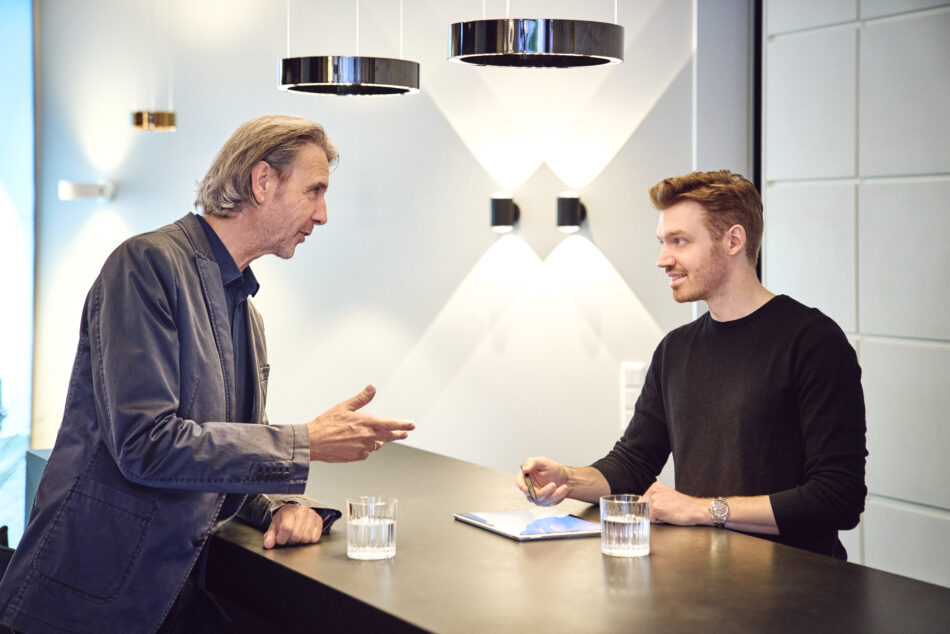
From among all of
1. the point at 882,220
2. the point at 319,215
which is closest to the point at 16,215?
the point at 319,215

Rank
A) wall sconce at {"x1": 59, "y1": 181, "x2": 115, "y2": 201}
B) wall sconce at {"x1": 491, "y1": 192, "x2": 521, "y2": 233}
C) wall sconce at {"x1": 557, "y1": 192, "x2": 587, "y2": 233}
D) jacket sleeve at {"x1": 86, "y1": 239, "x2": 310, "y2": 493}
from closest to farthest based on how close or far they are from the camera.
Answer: jacket sleeve at {"x1": 86, "y1": 239, "x2": 310, "y2": 493}, wall sconce at {"x1": 557, "y1": 192, "x2": 587, "y2": 233}, wall sconce at {"x1": 491, "y1": 192, "x2": 521, "y2": 233}, wall sconce at {"x1": 59, "y1": 181, "x2": 115, "y2": 201}

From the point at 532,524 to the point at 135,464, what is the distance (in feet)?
2.59

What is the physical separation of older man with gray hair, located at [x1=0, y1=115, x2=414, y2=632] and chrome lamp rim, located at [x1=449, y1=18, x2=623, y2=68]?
0.90 m

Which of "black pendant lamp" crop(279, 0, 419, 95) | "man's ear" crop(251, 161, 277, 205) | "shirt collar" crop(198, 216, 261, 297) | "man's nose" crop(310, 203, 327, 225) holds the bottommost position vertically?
"shirt collar" crop(198, 216, 261, 297)

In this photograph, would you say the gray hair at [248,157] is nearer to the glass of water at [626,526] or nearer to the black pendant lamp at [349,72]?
the glass of water at [626,526]

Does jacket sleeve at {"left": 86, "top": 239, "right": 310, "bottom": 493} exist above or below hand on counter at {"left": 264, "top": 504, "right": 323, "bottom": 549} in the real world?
above

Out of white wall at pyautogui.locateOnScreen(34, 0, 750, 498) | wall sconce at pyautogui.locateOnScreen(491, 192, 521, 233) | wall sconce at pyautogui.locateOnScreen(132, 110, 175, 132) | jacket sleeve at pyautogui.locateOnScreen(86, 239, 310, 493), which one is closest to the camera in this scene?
jacket sleeve at pyautogui.locateOnScreen(86, 239, 310, 493)

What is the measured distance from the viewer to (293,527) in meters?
2.10

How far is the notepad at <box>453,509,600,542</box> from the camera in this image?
2.12 meters

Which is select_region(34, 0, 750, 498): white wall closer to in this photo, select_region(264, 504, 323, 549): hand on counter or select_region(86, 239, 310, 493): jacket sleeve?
select_region(264, 504, 323, 549): hand on counter

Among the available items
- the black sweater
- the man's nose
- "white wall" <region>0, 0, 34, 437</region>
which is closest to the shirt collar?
the man's nose

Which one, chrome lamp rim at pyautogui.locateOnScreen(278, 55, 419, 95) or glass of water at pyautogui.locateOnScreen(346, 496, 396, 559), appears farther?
chrome lamp rim at pyautogui.locateOnScreen(278, 55, 419, 95)

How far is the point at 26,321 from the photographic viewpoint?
726cm

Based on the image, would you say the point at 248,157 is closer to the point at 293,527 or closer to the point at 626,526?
the point at 293,527
